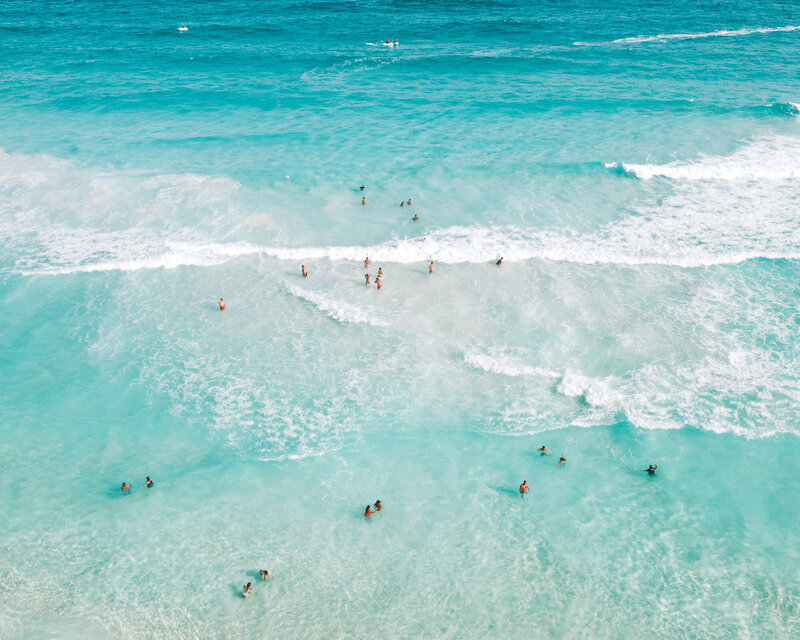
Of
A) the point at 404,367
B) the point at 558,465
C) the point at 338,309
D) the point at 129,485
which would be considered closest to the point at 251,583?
the point at 129,485

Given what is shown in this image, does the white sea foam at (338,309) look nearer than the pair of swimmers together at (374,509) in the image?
No

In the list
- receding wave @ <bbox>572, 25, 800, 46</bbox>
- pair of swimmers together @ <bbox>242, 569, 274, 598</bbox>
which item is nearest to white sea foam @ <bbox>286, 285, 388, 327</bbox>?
pair of swimmers together @ <bbox>242, 569, 274, 598</bbox>

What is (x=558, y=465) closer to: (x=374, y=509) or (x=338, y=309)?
(x=374, y=509)

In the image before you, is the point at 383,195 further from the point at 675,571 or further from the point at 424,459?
the point at 675,571

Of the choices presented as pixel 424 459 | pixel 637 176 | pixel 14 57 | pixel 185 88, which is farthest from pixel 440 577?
pixel 14 57

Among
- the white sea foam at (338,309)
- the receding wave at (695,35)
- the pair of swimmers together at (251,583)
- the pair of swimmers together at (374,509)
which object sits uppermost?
the receding wave at (695,35)

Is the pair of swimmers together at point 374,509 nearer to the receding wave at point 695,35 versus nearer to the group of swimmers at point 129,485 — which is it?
the group of swimmers at point 129,485

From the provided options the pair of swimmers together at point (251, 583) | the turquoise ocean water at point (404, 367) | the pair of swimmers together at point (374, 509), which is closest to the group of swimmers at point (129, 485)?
the turquoise ocean water at point (404, 367)
